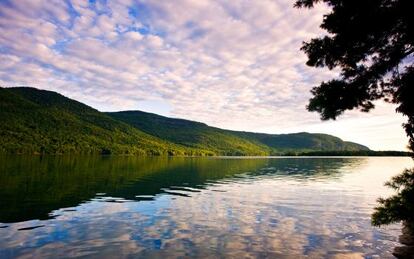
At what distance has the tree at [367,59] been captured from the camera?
1463cm

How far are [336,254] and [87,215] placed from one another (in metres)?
18.2

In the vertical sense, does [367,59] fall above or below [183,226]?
above

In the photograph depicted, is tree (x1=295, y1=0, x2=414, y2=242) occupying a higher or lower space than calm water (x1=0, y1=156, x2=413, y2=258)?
higher

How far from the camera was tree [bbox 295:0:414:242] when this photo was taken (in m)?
14.6

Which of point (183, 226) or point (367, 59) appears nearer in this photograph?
point (367, 59)

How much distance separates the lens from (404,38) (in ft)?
49.3

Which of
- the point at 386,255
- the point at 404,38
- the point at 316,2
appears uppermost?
the point at 316,2

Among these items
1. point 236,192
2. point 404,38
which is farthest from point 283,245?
point 236,192

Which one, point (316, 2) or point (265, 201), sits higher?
point (316, 2)

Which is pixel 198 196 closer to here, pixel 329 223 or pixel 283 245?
pixel 329 223

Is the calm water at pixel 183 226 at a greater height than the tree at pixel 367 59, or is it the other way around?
the tree at pixel 367 59

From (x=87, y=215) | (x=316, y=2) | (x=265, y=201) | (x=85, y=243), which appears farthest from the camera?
(x=265, y=201)

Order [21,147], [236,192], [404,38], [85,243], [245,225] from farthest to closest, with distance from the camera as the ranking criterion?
1. [21,147]
2. [236,192]
3. [245,225]
4. [85,243]
5. [404,38]

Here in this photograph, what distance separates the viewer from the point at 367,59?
17188 millimetres
